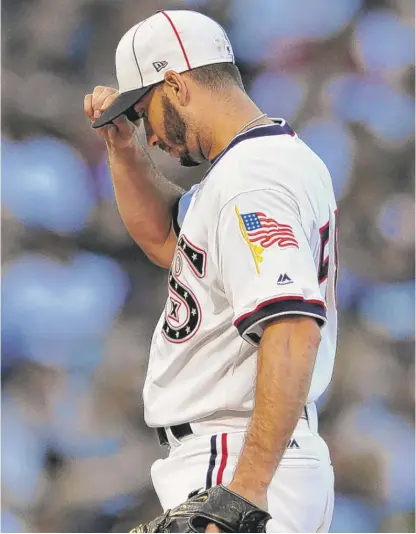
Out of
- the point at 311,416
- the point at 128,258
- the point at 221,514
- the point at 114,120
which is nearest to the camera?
the point at 221,514

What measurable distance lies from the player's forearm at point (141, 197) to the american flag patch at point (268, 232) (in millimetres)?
558

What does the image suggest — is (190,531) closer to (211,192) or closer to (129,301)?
(211,192)

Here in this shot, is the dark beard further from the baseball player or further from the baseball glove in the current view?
the baseball glove

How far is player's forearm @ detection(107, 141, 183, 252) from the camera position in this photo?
5.18ft

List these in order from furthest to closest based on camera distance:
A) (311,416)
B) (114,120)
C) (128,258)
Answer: (128,258) → (114,120) → (311,416)

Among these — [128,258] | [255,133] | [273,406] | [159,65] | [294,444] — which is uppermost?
[159,65]

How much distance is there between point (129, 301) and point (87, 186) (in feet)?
1.03

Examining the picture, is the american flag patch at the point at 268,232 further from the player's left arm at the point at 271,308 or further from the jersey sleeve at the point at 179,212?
the jersey sleeve at the point at 179,212

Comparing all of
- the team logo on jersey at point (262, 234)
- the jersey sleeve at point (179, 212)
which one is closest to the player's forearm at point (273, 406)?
the team logo on jersey at point (262, 234)

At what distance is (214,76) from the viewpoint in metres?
1.25

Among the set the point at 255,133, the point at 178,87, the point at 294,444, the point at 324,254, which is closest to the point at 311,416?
the point at 294,444

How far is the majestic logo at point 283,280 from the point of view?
3.30ft

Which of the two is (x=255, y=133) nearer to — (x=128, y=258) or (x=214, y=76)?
(x=214, y=76)

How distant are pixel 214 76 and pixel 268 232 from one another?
0.33m
